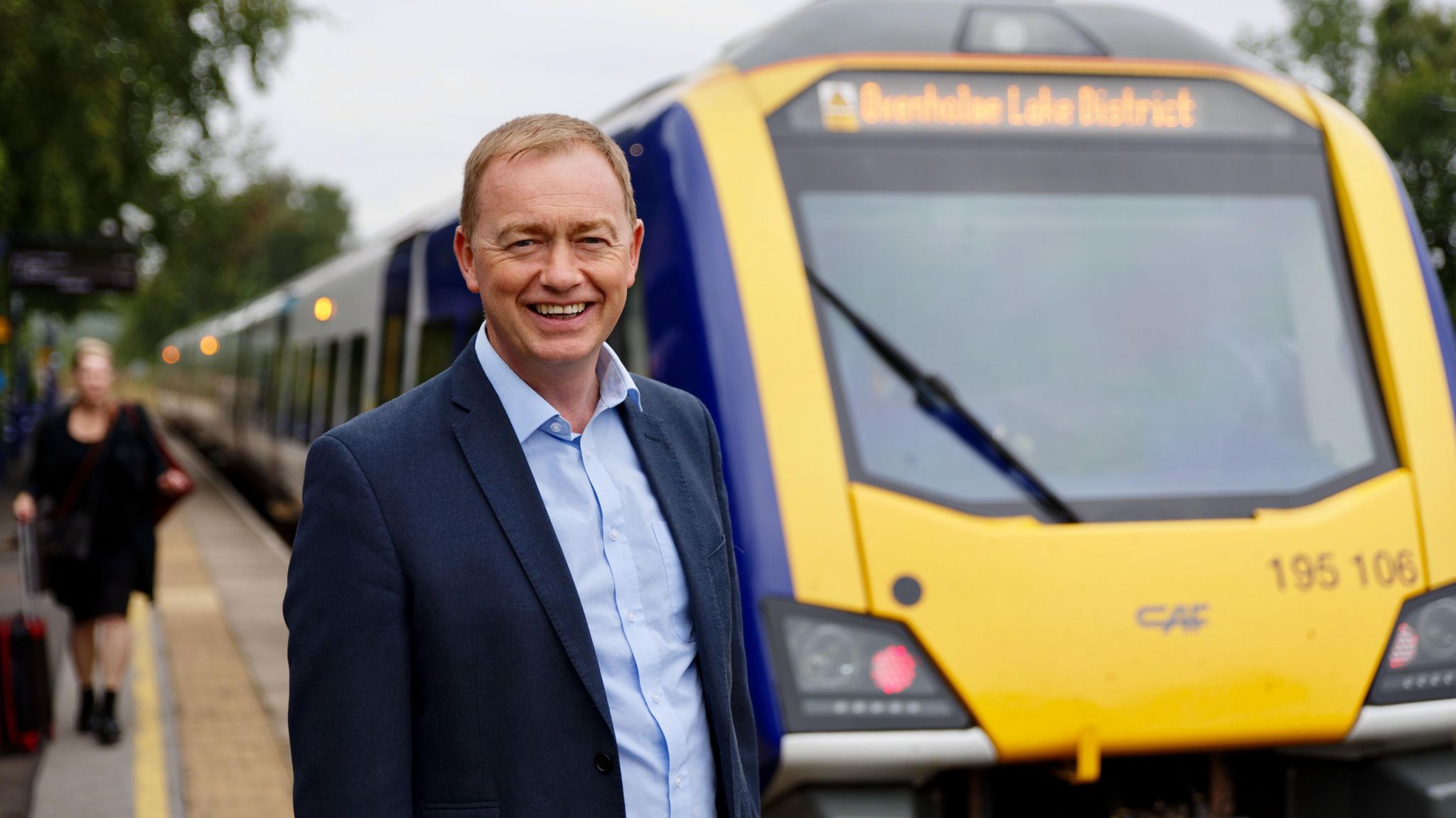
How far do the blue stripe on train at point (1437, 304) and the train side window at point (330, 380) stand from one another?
9.71 m

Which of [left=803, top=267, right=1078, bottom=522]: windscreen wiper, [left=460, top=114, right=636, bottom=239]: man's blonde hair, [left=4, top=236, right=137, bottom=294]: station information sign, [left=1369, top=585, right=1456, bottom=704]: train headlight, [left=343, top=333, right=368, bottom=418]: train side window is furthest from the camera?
[left=4, top=236, right=137, bottom=294]: station information sign

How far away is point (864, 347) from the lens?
4.21 metres

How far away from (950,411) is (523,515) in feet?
7.85

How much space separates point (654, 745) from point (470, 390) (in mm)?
529

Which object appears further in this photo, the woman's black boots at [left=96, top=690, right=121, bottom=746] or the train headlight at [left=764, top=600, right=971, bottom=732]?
the woman's black boots at [left=96, top=690, right=121, bottom=746]

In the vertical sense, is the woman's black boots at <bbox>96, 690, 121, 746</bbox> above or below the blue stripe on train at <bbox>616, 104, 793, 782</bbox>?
below

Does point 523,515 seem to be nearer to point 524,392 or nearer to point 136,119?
point 524,392

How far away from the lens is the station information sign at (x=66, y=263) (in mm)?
18234

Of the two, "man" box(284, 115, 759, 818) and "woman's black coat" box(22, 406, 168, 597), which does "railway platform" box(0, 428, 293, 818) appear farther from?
"man" box(284, 115, 759, 818)

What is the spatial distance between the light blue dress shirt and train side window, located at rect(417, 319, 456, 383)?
4929 millimetres

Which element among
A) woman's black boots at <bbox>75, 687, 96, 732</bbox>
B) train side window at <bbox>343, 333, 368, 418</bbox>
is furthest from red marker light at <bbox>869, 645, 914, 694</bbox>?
train side window at <bbox>343, 333, 368, 418</bbox>

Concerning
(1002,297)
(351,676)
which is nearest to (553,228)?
(351,676)

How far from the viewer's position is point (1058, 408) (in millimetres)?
4277

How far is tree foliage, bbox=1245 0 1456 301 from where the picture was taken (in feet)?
37.3
